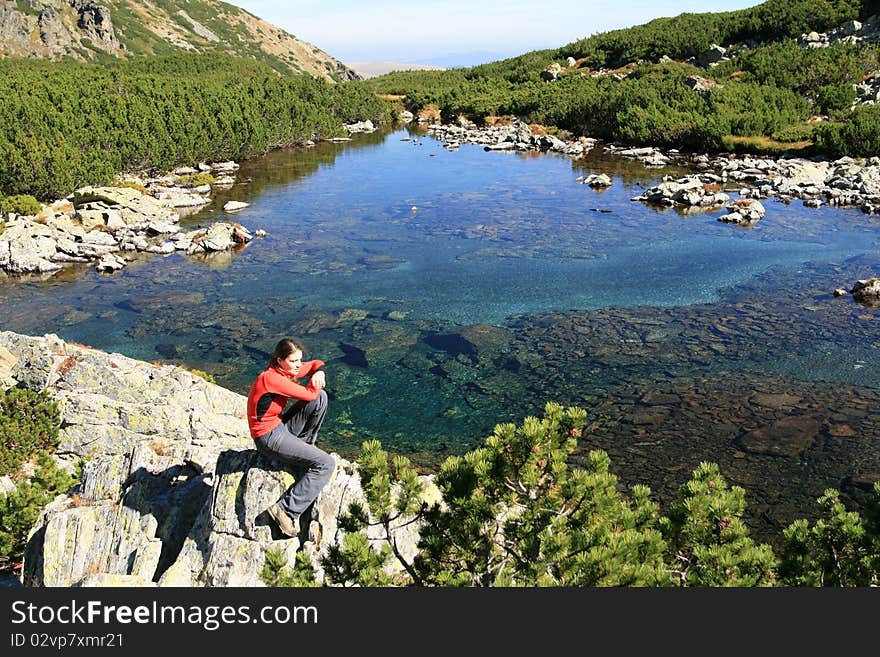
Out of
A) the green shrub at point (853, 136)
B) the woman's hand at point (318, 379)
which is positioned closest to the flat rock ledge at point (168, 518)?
the woman's hand at point (318, 379)

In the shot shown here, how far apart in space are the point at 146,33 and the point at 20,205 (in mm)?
129245

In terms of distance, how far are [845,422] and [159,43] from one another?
527 ft

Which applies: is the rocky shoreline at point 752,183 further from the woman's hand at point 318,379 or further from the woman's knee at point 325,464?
the woman's knee at point 325,464

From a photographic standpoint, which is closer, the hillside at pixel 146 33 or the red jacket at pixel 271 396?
the red jacket at pixel 271 396

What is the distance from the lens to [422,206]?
4675 centimetres

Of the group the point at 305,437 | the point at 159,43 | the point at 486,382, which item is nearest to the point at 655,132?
the point at 486,382

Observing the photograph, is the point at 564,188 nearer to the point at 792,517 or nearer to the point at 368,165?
the point at 368,165

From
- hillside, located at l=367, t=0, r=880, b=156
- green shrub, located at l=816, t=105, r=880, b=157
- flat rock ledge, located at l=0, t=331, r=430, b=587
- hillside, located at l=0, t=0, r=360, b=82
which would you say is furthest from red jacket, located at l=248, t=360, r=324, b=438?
hillside, located at l=0, t=0, r=360, b=82

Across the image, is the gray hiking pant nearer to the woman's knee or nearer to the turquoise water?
the woman's knee

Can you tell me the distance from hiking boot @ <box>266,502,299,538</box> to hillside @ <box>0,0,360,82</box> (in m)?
133

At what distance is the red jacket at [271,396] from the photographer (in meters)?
9.27

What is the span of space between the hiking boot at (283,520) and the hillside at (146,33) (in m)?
133

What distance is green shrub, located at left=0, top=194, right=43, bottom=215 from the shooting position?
39.6 m

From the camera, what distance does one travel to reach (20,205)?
39688 mm
